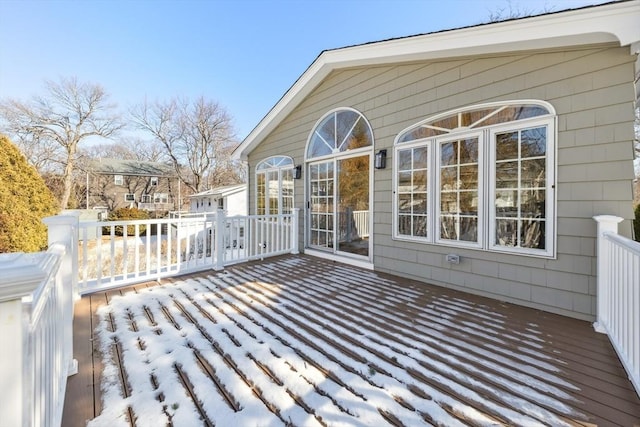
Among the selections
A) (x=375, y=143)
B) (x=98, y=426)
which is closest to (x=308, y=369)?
(x=98, y=426)

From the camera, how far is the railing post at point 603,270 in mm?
2559

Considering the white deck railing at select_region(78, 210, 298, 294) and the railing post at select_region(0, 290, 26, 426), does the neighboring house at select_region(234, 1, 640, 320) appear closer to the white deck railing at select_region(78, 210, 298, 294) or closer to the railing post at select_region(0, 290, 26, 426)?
the white deck railing at select_region(78, 210, 298, 294)

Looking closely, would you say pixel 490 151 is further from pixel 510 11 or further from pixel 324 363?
pixel 510 11

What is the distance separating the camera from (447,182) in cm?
396

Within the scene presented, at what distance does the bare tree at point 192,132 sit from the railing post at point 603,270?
22.3 m

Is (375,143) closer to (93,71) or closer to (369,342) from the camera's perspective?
(369,342)

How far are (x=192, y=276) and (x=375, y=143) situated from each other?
360 cm

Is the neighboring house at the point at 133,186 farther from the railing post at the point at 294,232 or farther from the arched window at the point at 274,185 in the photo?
the railing post at the point at 294,232

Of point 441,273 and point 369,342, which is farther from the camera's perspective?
point 441,273

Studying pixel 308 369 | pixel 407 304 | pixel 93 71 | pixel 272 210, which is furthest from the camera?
pixel 93 71

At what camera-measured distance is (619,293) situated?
221 cm

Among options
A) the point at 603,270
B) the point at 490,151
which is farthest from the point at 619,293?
the point at 490,151

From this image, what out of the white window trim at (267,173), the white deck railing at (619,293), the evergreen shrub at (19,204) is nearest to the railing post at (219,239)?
the white window trim at (267,173)

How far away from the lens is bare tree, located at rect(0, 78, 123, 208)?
17547 millimetres
